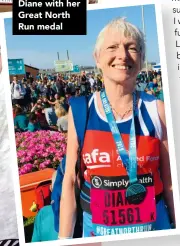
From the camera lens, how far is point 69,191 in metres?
0.79

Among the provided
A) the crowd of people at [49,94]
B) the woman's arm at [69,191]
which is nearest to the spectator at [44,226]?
the woman's arm at [69,191]

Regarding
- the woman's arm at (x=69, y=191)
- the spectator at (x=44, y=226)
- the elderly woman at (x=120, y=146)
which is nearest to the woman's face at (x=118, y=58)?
the elderly woman at (x=120, y=146)

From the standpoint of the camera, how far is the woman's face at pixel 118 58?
77 centimetres

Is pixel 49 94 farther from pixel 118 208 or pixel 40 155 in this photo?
pixel 118 208

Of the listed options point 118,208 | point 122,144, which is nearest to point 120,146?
point 122,144

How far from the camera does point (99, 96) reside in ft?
2.57

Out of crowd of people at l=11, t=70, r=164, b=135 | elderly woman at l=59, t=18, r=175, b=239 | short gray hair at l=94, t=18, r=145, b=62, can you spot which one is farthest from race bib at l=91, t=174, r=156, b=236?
short gray hair at l=94, t=18, r=145, b=62

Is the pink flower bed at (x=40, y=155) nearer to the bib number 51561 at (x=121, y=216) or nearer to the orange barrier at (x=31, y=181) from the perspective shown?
the orange barrier at (x=31, y=181)

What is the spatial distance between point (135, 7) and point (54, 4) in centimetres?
14

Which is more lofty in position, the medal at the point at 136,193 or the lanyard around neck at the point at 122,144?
the lanyard around neck at the point at 122,144

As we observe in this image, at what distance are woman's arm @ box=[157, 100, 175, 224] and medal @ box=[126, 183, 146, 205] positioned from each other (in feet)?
0.14

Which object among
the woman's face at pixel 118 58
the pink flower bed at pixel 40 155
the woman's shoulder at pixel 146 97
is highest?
the woman's face at pixel 118 58

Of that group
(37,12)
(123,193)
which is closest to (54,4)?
(37,12)

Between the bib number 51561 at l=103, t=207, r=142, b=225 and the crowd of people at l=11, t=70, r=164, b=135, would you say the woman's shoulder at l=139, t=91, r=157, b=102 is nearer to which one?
the crowd of people at l=11, t=70, r=164, b=135
